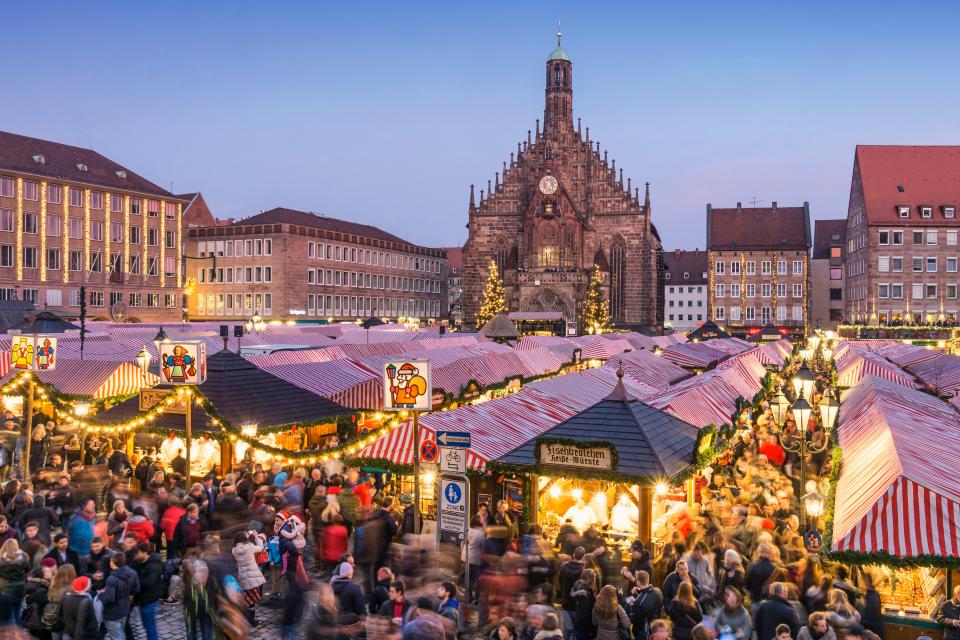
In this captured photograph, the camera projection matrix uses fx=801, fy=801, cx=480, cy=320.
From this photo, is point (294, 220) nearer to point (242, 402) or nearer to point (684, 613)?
point (242, 402)

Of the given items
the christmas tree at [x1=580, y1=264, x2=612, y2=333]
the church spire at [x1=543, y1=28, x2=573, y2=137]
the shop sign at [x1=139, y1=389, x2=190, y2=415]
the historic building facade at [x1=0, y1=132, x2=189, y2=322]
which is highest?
the church spire at [x1=543, y1=28, x2=573, y2=137]

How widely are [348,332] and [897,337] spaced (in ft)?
129

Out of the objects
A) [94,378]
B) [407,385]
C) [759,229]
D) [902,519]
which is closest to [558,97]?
[759,229]

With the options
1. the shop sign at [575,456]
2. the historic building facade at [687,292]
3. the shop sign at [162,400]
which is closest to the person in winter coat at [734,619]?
the shop sign at [575,456]

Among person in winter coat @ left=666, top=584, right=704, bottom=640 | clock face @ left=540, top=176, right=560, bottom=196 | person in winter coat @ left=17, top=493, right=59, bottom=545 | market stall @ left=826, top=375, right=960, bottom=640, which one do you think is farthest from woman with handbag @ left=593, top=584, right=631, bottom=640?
clock face @ left=540, top=176, right=560, bottom=196

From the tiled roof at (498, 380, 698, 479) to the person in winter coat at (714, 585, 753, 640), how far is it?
2430 millimetres

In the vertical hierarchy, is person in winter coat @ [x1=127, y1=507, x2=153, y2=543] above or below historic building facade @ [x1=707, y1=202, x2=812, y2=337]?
below

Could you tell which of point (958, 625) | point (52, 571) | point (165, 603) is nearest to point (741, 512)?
point (958, 625)

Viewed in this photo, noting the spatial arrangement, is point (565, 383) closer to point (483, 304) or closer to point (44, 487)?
point (44, 487)

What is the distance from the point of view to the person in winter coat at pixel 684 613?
7.79m

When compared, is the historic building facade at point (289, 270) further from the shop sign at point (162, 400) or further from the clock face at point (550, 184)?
the shop sign at point (162, 400)

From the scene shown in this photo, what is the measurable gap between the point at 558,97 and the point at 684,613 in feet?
231

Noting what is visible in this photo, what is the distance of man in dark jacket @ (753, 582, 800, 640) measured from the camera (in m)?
7.45

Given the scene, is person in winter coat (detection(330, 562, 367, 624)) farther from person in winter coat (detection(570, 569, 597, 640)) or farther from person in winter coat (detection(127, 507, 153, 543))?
person in winter coat (detection(127, 507, 153, 543))
